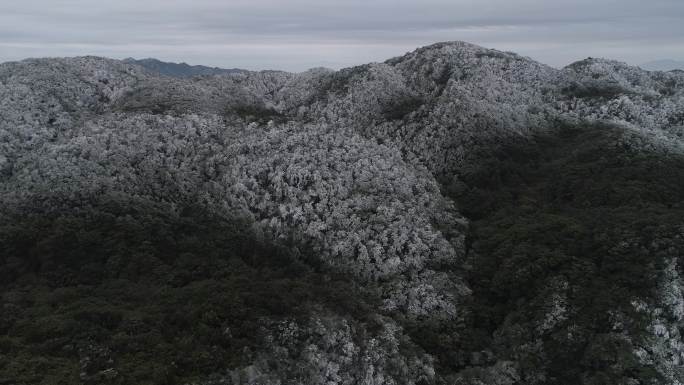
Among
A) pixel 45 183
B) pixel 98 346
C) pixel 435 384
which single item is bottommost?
pixel 435 384

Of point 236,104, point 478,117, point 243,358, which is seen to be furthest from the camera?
point 236,104

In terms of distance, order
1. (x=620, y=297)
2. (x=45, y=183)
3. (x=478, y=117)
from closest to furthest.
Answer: (x=620, y=297) → (x=45, y=183) → (x=478, y=117)

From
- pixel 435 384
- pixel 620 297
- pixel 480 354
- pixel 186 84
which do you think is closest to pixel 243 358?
pixel 435 384

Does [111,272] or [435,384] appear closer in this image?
[435,384]

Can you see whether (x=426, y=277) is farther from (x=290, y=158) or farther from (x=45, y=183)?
(x=45, y=183)

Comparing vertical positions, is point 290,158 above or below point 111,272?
above

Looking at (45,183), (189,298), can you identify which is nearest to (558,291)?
(189,298)

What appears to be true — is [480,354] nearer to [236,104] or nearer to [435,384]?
[435,384]
